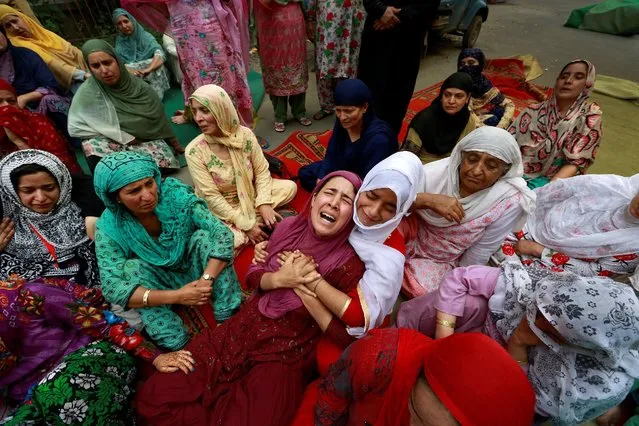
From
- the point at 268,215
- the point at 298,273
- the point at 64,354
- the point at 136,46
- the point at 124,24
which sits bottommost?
the point at 268,215

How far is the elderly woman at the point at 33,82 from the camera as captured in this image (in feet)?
11.0

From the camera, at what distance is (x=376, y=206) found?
150 centimetres

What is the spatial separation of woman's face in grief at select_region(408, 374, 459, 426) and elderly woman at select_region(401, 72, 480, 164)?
238 centimetres

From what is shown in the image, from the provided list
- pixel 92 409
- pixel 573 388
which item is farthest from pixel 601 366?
pixel 92 409

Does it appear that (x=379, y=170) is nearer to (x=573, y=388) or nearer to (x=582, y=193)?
(x=573, y=388)

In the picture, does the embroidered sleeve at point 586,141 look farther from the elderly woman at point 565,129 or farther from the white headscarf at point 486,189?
the white headscarf at point 486,189

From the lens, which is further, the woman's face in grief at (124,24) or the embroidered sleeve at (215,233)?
the woman's face in grief at (124,24)

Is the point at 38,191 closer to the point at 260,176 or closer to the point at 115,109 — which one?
the point at 260,176

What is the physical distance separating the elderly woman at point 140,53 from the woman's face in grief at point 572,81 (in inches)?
192

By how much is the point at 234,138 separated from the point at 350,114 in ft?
3.17

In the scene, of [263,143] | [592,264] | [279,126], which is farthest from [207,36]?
[592,264]

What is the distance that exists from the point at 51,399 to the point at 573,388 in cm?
213

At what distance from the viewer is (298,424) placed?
1418 mm

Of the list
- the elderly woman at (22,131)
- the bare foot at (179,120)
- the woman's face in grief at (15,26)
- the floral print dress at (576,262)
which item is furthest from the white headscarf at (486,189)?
the woman's face in grief at (15,26)
